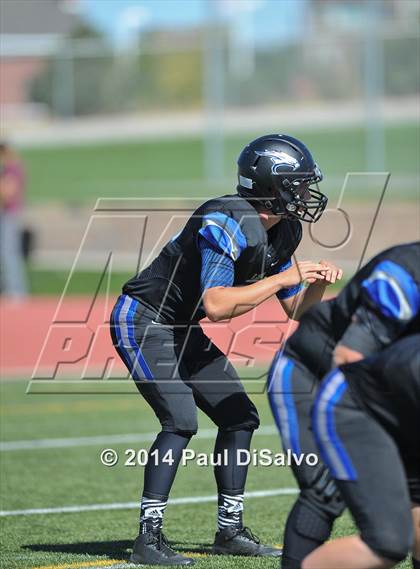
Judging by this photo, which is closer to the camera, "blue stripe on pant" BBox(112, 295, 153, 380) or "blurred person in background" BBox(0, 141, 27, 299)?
"blue stripe on pant" BBox(112, 295, 153, 380)

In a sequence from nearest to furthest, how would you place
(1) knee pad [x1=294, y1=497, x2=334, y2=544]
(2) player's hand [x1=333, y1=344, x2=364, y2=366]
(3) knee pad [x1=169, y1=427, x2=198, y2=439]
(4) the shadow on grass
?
Answer: 1. (2) player's hand [x1=333, y1=344, x2=364, y2=366]
2. (1) knee pad [x1=294, y1=497, x2=334, y2=544]
3. (3) knee pad [x1=169, y1=427, x2=198, y2=439]
4. (4) the shadow on grass

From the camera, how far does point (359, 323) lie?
394 centimetres

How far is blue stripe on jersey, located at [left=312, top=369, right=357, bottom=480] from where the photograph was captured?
12.9 ft

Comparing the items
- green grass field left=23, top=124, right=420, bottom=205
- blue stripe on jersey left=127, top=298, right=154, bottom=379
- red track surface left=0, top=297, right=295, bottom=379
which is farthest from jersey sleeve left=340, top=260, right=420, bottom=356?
green grass field left=23, top=124, right=420, bottom=205

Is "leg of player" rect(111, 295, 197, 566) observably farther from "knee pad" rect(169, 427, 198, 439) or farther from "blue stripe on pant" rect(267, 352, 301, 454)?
"blue stripe on pant" rect(267, 352, 301, 454)

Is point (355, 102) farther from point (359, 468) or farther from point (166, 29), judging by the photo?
point (359, 468)

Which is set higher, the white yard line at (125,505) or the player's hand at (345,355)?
the player's hand at (345,355)

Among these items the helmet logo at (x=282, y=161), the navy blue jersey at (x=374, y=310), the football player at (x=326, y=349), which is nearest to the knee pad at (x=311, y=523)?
the football player at (x=326, y=349)

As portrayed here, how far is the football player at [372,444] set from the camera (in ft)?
12.5

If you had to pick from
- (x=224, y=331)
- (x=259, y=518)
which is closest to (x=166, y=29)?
(x=224, y=331)

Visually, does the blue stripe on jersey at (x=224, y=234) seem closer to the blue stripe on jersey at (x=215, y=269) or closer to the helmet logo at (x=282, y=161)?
the blue stripe on jersey at (x=215, y=269)

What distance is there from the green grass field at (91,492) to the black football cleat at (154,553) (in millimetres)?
84

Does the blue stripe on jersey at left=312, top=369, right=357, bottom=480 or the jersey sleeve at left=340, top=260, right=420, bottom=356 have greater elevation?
the jersey sleeve at left=340, top=260, right=420, bottom=356

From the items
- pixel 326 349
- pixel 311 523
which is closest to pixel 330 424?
pixel 326 349
